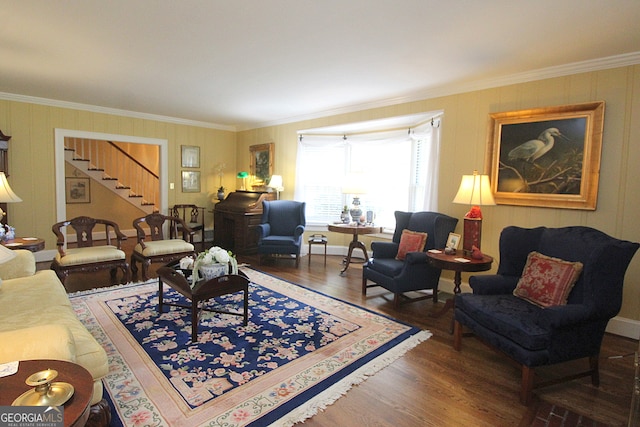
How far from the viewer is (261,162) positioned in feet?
23.5

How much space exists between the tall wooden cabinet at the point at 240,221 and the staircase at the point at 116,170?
2.06 meters

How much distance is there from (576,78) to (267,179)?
5.17m

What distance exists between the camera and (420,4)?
2.36 meters

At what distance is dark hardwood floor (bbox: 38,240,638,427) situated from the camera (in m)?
2.01

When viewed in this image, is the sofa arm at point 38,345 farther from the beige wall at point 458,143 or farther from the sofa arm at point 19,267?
the beige wall at point 458,143

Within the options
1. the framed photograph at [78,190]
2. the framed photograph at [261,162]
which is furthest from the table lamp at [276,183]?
the framed photograph at [78,190]

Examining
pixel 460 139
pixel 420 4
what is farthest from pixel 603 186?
pixel 420 4

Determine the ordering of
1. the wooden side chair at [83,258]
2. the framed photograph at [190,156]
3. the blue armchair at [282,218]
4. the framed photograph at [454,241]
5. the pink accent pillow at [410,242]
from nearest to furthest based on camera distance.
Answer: the framed photograph at [454,241] → the wooden side chair at [83,258] → the pink accent pillow at [410,242] → the blue armchair at [282,218] → the framed photograph at [190,156]

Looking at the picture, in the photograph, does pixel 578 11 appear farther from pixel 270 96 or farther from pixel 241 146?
pixel 241 146

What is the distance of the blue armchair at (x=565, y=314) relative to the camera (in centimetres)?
216

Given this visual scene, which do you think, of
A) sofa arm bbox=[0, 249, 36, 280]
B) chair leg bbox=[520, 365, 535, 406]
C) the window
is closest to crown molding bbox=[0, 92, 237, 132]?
the window

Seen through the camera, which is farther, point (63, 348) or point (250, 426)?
point (250, 426)

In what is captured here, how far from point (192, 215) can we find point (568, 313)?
6.76 meters

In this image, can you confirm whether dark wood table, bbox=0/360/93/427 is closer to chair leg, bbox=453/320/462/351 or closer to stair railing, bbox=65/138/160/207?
chair leg, bbox=453/320/462/351
